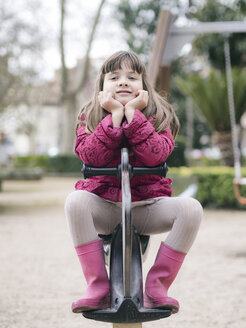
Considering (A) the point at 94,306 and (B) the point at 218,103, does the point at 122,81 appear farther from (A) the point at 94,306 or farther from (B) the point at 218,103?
(B) the point at 218,103

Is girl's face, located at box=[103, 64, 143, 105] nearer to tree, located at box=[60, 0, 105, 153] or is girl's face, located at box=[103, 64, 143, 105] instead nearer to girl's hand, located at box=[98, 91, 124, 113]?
girl's hand, located at box=[98, 91, 124, 113]

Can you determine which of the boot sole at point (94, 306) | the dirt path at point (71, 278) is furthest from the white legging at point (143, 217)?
the dirt path at point (71, 278)

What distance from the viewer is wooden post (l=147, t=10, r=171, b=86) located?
6081 millimetres

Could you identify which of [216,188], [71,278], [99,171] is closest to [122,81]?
[99,171]

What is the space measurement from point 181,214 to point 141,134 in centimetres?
37

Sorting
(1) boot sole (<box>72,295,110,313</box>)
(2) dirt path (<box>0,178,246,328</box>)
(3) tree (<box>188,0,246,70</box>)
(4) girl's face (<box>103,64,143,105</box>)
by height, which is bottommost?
(2) dirt path (<box>0,178,246,328</box>)

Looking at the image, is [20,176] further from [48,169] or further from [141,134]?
[141,134]

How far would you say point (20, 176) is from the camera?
2175cm

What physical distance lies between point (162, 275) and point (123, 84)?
2.82 feet

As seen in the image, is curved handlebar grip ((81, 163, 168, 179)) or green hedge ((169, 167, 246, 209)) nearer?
curved handlebar grip ((81, 163, 168, 179))

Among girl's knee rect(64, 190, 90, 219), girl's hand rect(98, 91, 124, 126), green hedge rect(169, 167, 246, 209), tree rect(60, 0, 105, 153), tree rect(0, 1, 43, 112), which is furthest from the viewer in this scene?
tree rect(60, 0, 105, 153)

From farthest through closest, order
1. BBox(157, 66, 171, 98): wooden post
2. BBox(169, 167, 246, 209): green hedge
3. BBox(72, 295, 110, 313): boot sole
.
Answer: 1. BBox(169, 167, 246, 209): green hedge
2. BBox(157, 66, 171, 98): wooden post
3. BBox(72, 295, 110, 313): boot sole

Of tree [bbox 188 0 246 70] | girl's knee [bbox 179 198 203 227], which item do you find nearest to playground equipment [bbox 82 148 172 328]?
girl's knee [bbox 179 198 203 227]

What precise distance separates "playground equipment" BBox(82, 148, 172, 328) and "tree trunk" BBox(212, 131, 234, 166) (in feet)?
35.4
